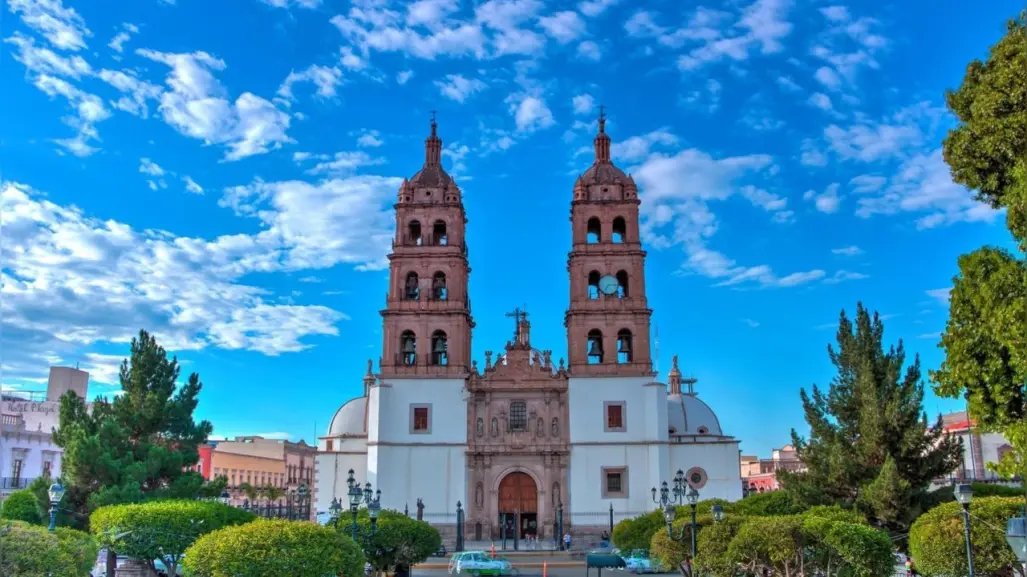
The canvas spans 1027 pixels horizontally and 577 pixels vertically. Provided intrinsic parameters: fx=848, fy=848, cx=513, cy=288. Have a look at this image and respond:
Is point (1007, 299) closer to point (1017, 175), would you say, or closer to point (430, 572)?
point (1017, 175)

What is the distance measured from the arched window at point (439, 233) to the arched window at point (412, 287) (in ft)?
7.30

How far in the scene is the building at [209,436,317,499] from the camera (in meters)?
73.8

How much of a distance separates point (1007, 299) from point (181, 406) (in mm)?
25835

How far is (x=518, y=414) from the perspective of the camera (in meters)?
44.4

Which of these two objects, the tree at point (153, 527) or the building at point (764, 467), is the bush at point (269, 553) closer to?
the tree at point (153, 527)

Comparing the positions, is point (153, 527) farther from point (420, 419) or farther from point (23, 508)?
point (420, 419)

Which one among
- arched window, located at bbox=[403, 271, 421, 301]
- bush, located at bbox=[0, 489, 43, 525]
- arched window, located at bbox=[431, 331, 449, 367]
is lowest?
bush, located at bbox=[0, 489, 43, 525]

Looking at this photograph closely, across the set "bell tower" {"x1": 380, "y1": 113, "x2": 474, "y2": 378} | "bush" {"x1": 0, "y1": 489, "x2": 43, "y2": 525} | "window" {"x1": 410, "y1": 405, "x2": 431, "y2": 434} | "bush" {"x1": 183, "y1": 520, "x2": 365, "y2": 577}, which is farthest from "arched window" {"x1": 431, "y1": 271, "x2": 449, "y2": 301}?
"bush" {"x1": 183, "y1": 520, "x2": 365, "y2": 577}

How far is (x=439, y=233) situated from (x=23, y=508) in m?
25.5

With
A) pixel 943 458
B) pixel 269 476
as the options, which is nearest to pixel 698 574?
pixel 943 458

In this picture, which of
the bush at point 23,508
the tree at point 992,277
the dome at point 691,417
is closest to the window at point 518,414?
the dome at point 691,417

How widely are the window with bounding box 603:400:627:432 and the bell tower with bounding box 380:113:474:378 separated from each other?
760cm

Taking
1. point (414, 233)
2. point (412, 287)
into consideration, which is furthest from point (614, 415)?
point (414, 233)

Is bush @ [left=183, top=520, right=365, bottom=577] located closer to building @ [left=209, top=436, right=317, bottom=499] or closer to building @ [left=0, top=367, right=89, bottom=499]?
building @ [left=0, top=367, right=89, bottom=499]
